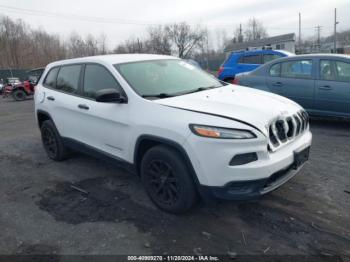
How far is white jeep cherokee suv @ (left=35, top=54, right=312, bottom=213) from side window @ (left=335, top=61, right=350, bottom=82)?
3141 millimetres

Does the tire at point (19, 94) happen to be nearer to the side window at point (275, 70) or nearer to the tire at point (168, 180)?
the side window at point (275, 70)

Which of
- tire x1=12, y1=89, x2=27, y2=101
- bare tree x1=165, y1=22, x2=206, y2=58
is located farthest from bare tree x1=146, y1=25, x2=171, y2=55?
tire x1=12, y1=89, x2=27, y2=101

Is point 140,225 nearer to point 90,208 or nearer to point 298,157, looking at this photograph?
point 90,208

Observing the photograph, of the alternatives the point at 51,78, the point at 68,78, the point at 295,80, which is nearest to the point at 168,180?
the point at 68,78

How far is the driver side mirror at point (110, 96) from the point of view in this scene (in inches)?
133

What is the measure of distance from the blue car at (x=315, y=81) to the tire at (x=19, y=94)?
1683 centimetres

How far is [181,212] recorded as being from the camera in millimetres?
3246

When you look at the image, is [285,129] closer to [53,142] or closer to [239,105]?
[239,105]

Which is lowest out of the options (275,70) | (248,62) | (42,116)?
(42,116)

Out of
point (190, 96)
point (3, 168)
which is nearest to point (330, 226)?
point (190, 96)

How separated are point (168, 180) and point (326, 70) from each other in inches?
190

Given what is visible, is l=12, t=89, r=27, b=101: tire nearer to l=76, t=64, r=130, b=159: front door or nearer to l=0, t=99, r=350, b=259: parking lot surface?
l=0, t=99, r=350, b=259: parking lot surface

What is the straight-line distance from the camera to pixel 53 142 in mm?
5309

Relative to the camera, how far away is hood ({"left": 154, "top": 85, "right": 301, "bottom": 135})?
292 cm
